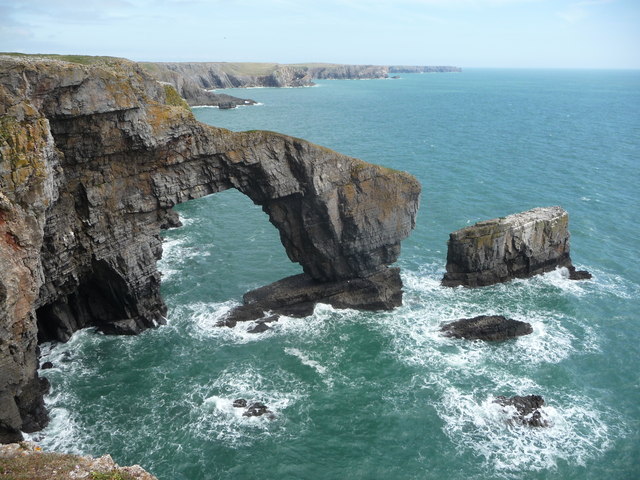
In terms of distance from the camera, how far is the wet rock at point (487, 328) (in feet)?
130

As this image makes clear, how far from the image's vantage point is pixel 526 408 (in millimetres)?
31656

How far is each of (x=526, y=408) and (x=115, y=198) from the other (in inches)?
1226

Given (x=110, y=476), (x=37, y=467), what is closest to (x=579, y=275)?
(x=110, y=476)

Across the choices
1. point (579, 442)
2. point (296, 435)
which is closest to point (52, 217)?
point (296, 435)

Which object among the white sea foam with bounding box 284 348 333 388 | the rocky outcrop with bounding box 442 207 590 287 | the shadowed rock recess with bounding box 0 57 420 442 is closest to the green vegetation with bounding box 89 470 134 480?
the shadowed rock recess with bounding box 0 57 420 442

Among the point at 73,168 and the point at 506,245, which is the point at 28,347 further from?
the point at 506,245

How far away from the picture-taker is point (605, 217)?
6525 cm

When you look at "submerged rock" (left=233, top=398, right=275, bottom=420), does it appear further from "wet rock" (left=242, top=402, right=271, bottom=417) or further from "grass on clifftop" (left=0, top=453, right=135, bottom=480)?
"grass on clifftop" (left=0, top=453, right=135, bottom=480)

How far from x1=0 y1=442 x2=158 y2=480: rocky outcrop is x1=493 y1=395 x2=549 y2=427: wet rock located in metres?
23.0

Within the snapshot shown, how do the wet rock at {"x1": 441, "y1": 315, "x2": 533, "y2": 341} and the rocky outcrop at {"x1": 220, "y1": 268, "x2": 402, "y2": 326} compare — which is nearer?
the wet rock at {"x1": 441, "y1": 315, "x2": 533, "y2": 341}

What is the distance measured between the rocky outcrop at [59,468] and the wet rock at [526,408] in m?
23.0

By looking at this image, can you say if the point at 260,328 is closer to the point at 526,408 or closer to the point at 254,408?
the point at 254,408

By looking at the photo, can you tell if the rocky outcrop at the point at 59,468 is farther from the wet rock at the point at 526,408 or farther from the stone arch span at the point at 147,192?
the wet rock at the point at 526,408

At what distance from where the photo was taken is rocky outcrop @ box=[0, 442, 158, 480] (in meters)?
17.4
